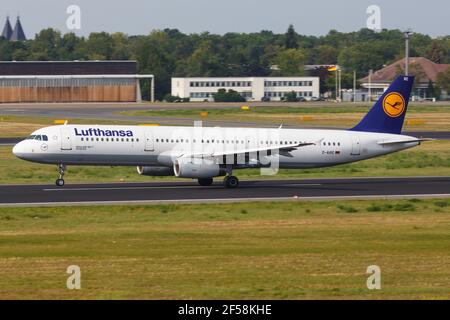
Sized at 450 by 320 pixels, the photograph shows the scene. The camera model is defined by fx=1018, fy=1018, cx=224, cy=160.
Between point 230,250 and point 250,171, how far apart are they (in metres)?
30.7

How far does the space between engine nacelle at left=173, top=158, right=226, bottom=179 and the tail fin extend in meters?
9.84

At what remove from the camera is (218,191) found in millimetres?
51188

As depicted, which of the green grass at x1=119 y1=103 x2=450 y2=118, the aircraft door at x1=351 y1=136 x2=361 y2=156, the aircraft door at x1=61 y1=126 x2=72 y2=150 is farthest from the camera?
the green grass at x1=119 y1=103 x2=450 y2=118

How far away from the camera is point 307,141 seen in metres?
55.2

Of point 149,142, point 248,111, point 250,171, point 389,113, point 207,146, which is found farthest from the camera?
point 248,111

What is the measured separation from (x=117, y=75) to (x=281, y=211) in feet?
467

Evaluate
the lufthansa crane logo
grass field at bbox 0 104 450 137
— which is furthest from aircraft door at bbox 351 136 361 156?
grass field at bbox 0 104 450 137

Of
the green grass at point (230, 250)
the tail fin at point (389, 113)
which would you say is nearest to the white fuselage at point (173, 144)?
the tail fin at point (389, 113)

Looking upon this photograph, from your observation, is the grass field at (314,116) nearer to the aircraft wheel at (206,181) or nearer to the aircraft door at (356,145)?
the aircraft door at (356,145)

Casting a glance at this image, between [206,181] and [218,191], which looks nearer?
[218,191]

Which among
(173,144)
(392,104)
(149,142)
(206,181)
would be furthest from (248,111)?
(149,142)

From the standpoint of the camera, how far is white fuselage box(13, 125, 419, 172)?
52.0m

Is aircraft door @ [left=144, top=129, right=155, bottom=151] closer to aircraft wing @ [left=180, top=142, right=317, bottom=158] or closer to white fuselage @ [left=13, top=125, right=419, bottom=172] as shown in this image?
white fuselage @ [left=13, top=125, right=419, bottom=172]

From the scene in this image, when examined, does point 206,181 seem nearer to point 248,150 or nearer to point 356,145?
point 248,150
